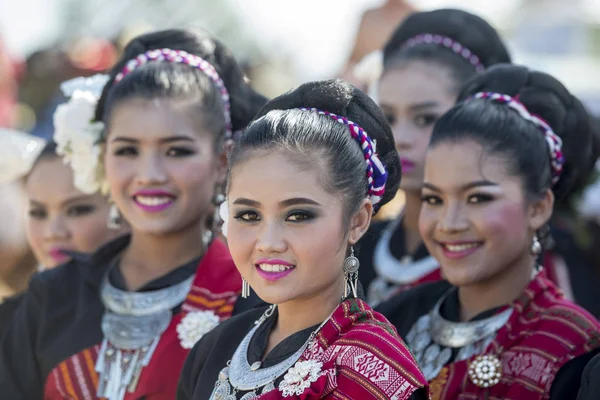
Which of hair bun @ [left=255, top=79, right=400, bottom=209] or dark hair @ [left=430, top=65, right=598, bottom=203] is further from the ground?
hair bun @ [left=255, top=79, right=400, bottom=209]

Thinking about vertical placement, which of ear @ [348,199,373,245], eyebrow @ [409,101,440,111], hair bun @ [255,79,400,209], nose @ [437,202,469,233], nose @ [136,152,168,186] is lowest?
eyebrow @ [409,101,440,111]

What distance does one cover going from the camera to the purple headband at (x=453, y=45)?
5082 millimetres

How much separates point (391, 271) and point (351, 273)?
5.93 feet

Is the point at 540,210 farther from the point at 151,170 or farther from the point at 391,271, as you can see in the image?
the point at 151,170

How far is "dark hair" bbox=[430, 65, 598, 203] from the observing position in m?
3.88

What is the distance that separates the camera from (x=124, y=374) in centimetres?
403

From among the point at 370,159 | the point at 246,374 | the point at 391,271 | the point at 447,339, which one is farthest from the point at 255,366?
the point at 391,271

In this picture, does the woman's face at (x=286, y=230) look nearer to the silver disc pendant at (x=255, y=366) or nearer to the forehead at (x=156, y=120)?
the silver disc pendant at (x=255, y=366)

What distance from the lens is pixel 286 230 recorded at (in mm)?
3129

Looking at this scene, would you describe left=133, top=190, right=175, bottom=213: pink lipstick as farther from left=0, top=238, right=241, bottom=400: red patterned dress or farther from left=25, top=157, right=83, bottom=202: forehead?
left=25, top=157, right=83, bottom=202: forehead

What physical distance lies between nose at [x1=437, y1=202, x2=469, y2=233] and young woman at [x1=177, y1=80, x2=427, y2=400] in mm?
515

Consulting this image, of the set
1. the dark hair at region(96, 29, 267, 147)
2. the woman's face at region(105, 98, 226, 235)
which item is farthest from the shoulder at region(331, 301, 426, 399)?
the dark hair at region(96, 29, 267, 147)

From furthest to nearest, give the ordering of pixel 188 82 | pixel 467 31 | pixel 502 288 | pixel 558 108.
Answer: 1. pixel 467 31
2. pixel 188 82
3. pixel 558 108
4. pixel 502 288

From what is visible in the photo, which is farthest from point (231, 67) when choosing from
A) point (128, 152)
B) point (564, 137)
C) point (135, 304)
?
point (564, 137)
